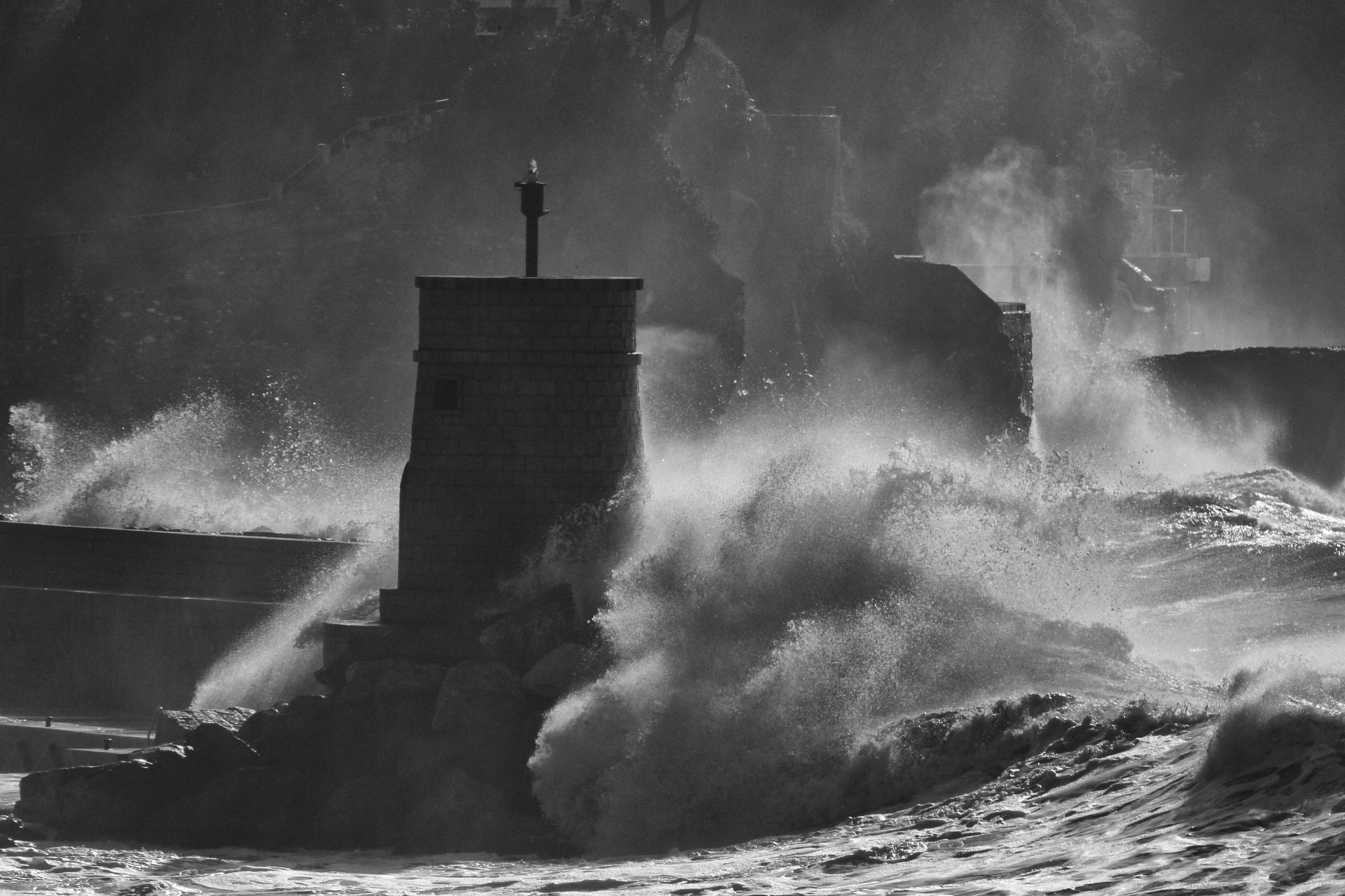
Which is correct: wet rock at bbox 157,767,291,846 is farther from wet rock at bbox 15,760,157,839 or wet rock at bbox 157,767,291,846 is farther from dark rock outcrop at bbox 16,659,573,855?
wet rock at bbox 15,760,157,839

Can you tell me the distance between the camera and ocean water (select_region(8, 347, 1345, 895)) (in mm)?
11125

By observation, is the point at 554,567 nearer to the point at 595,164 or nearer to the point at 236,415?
the point at 236,415

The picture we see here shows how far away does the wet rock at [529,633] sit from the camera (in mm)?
14898

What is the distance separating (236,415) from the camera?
31.0 m

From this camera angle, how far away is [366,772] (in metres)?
14.2

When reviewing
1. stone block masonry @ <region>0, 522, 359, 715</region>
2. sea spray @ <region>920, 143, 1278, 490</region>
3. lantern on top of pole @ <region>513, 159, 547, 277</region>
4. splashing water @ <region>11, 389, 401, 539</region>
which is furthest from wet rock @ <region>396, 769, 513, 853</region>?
sea spray @ <region>920, 143, 1278, 490</region>

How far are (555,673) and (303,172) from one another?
2066cm

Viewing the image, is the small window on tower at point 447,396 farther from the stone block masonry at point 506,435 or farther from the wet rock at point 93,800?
the wet rock at point 93,800

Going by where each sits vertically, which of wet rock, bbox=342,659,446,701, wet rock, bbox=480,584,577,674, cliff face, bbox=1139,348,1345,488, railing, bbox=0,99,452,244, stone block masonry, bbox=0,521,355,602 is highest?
railing, bbox=0,99,452,244

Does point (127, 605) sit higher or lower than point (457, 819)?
higher

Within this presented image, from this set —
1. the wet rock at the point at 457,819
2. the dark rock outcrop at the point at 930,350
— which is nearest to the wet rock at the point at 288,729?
the wet rock at the point at 457,819

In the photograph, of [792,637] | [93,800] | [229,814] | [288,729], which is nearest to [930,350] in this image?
[792,637]

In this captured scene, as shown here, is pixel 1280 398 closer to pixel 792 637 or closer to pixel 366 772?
pixel 792 637

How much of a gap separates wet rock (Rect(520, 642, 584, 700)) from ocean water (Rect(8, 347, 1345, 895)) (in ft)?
0.56
